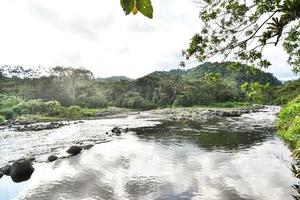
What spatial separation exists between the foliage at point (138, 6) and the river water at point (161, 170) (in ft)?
30.6

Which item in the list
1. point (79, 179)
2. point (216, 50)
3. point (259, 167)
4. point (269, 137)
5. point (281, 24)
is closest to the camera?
point (281, 24)

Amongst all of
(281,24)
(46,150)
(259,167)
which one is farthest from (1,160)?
(281,24)

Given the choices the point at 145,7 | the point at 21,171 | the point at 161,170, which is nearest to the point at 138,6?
the point at 145,7

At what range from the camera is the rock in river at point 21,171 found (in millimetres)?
13109

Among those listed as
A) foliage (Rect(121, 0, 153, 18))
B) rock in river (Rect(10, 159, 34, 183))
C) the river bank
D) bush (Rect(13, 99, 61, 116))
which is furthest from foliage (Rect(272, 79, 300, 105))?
foliage (Rect(121, 0, 153, 18))

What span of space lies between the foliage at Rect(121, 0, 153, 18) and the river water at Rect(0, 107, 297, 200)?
931 centimetres

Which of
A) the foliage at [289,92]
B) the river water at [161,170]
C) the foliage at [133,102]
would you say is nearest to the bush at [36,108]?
the foliage at [133,102]

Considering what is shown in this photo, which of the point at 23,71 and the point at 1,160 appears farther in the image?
the point at 23,71

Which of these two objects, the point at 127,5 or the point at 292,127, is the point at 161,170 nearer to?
the point at 292,127

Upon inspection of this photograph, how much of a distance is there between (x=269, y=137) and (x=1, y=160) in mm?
16630

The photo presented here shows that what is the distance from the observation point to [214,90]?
90.3 meters

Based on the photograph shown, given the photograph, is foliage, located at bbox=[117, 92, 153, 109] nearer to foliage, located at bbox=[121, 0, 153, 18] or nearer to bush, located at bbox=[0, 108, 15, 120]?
bush, located at bbox=[0, 108, 15, 120]

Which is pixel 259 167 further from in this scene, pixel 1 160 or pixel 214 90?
pixel 214 90

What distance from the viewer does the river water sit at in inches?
428
